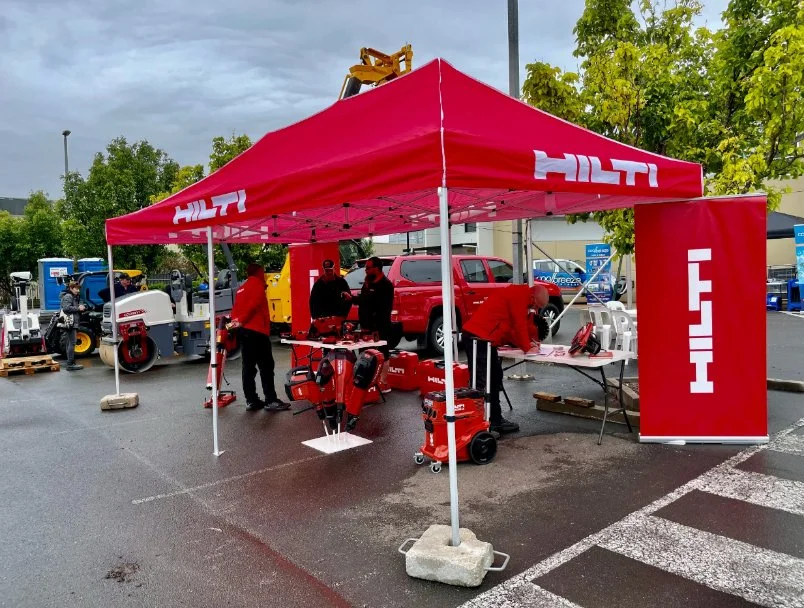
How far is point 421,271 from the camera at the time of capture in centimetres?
1153

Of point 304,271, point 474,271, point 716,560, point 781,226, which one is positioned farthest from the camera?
point 781,226

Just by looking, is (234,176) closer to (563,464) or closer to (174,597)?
(174,597)

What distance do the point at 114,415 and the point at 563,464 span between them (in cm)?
585

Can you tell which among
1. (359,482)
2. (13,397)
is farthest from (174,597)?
(13,397)

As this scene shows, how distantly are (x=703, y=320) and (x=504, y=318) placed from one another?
5.97 feet

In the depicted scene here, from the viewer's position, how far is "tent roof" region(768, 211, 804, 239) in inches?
727

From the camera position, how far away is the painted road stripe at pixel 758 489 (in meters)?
4.45

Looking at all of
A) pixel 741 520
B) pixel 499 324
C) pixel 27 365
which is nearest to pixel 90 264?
pixel 27 365

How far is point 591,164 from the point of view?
15.3ft

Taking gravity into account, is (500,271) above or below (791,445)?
above

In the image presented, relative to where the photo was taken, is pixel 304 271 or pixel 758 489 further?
pixel 304 271

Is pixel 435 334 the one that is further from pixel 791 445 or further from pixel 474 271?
pixel 791 445

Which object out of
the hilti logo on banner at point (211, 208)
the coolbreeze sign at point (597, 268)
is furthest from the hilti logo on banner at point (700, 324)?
the coolbreeze sign at point (597, 268)

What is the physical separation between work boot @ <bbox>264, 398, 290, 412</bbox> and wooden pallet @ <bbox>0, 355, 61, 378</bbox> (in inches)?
263
